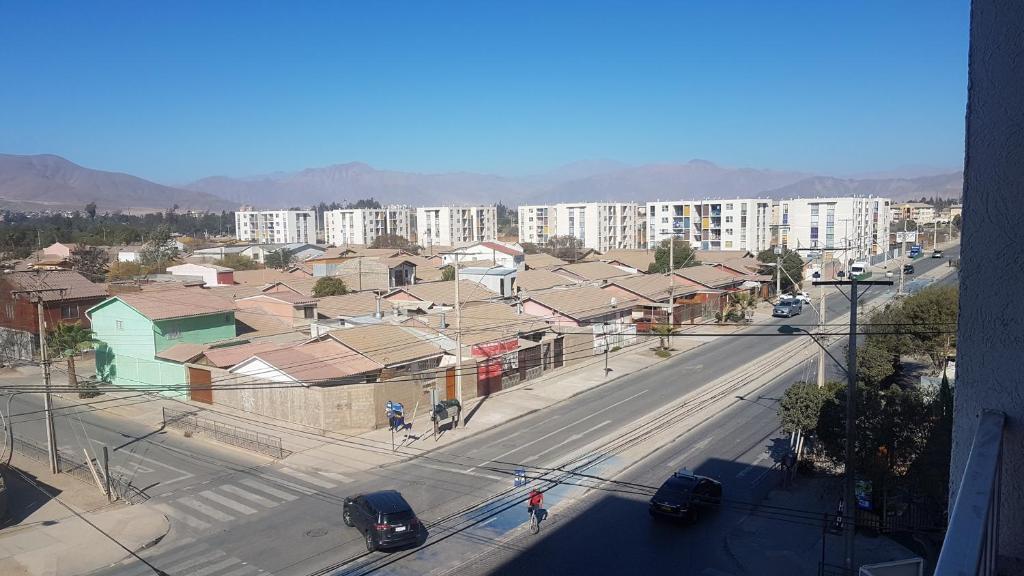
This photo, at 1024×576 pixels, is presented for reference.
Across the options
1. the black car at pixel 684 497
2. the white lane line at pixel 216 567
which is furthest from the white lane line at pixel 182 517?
the black car at pixel 684 497

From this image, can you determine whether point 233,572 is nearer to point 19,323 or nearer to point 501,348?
point 501,348

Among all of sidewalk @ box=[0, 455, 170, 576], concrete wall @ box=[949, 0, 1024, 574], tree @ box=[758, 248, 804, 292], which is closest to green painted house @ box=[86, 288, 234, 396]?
sidewalk @ box=[0, 455, 170, 576]

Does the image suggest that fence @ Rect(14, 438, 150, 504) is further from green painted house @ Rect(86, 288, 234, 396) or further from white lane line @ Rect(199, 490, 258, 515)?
green painted house @ Rect(86, 288, 234, 396)

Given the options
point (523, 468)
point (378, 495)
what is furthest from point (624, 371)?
point (378, 495)

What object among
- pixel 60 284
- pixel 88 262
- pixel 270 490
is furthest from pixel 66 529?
pixel 88 262

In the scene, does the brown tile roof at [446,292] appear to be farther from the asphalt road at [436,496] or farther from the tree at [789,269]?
the tree at [789,269]

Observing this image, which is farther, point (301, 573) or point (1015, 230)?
point (301, 573)
